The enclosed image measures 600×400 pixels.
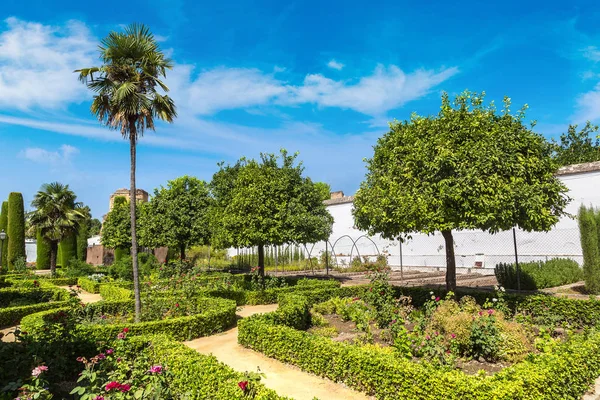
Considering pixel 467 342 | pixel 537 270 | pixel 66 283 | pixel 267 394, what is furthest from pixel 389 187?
pixel 66 283

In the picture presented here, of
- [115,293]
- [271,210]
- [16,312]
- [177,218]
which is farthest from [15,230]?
[271,210]

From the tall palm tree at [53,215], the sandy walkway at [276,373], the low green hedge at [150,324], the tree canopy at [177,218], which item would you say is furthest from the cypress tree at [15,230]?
the sandy walkway at [276,373]

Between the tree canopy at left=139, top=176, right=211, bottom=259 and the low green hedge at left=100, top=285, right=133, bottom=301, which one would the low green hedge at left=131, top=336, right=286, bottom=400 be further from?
the tree canopy at left=139, top=176, right=211, bottom=259

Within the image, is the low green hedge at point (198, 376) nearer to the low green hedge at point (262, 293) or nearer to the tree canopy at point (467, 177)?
the tree canopy at point (467, 177)

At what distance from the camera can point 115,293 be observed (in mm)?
15484

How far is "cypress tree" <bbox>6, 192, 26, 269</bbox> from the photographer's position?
33375 mm

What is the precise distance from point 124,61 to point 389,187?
745cm

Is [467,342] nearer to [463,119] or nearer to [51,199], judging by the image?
[463,119]

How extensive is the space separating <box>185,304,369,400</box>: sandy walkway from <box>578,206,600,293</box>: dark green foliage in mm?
11559

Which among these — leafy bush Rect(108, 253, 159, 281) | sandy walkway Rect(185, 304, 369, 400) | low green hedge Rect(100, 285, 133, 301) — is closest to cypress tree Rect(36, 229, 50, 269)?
leafy bush Rect(108, 253, 159, 281)

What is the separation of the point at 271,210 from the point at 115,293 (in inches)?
276

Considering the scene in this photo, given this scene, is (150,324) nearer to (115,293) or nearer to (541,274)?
Answer: (115,293)

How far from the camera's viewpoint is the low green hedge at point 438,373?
4.73 m

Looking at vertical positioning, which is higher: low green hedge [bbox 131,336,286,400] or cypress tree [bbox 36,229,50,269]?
cypress tree [bbox 36,229,50,269]
